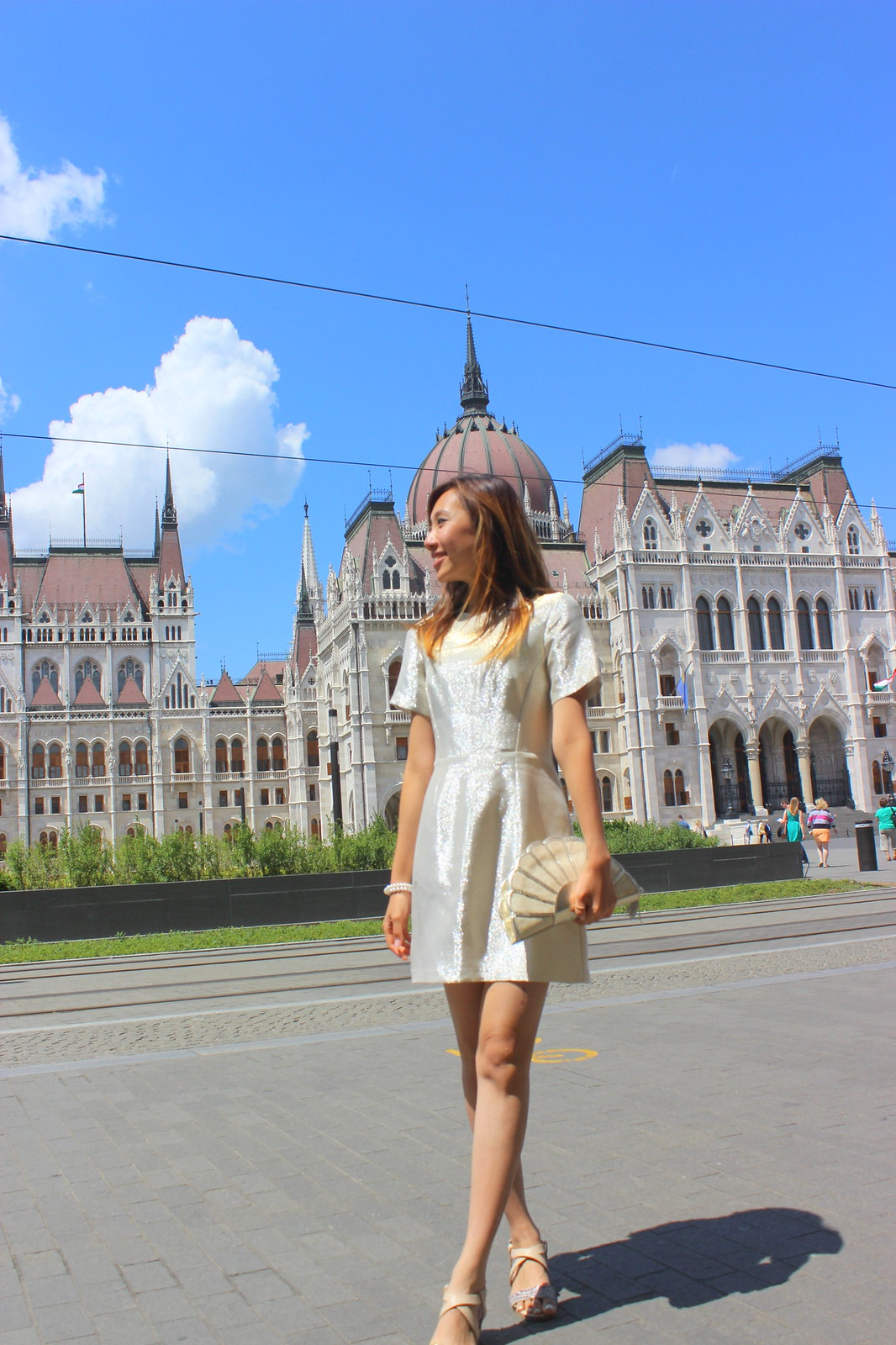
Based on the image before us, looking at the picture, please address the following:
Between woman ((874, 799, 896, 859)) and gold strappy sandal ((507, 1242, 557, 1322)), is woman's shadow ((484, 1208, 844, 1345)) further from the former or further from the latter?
woman ((874, 799, 896, 859))

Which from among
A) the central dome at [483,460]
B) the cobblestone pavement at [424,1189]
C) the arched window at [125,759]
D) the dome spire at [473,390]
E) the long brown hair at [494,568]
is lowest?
the cobblestone pavement at [424,1189]

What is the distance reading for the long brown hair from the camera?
3445 mm

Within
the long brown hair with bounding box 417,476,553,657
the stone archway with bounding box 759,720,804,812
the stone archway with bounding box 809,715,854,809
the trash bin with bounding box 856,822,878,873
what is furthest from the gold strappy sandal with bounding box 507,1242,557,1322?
the stone archway with bounding box 809,715,854,809

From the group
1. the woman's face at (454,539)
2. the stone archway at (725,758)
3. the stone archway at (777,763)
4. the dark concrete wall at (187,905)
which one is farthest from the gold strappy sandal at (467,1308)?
the stone archway at (777,763)

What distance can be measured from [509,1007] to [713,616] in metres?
53.5

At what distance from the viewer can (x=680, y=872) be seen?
2095 centimetres

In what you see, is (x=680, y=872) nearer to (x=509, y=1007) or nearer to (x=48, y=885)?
(x=48, y=885)

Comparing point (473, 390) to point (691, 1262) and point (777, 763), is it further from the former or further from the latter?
point (691, 1262)

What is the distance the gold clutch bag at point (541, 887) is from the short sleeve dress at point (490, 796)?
0.26 feet

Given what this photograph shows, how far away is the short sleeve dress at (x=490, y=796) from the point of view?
10.2 feet

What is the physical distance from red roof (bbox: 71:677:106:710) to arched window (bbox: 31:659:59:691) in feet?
5.33

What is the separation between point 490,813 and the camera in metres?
3.18

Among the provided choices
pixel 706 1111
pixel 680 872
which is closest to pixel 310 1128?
pixel 706 1111

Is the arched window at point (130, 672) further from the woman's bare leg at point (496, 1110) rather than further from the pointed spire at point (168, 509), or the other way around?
the woman's bare leg at point (496, 1110)
